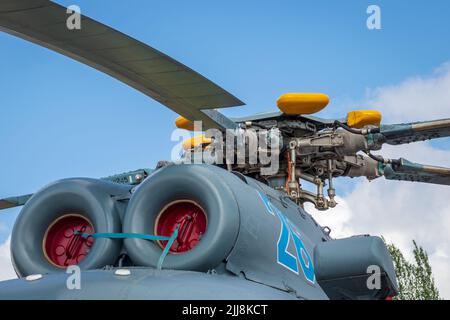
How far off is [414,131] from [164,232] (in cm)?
527

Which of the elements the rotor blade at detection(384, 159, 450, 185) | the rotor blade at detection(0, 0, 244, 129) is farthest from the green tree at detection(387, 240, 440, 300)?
the rotor blade at detection(0, 0, 244, 129)

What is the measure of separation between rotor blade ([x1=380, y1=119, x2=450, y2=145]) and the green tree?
17.3 m

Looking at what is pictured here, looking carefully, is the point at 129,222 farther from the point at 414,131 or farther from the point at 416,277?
the point at 416,277

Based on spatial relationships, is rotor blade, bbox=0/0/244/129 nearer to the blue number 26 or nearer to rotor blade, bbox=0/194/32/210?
the blue number 26

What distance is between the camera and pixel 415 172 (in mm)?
9922

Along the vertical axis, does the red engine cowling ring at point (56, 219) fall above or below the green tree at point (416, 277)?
above

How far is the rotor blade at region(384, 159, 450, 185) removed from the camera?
9.57 metres

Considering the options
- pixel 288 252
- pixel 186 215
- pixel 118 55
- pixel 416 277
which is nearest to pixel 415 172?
pixel 288 252

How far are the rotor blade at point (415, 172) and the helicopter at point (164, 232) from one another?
174 inches

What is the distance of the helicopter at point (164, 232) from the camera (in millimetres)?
3541

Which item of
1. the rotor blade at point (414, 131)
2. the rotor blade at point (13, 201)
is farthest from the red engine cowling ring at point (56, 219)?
the rotor blade at point (414, 131)

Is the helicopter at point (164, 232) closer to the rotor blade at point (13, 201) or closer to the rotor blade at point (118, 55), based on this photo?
the rotor blade at point (118, 55)

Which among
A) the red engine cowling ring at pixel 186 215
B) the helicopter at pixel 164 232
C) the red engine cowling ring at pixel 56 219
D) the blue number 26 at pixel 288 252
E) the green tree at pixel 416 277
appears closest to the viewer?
the helicopter at pixel 164 232

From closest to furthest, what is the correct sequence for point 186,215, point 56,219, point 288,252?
point 186,215, point 56,219, point 288,252
